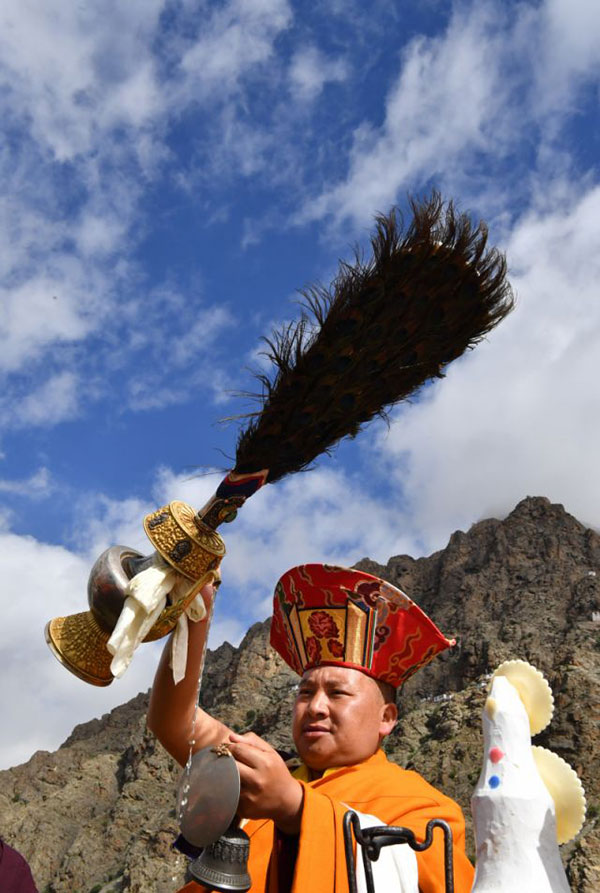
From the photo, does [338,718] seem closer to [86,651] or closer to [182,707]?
[182,707]

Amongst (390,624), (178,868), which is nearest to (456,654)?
(178,868)

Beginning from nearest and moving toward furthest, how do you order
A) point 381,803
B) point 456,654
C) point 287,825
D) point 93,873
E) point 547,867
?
1. point 547,867
2. point 287,825
3. point 381,803
4. point 93,873
5. point 456,654

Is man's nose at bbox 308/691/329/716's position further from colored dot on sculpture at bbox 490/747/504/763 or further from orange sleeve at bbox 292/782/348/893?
colored dot on sculpture at bbox 490/747/504/763

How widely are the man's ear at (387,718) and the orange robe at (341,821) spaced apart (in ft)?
0.32

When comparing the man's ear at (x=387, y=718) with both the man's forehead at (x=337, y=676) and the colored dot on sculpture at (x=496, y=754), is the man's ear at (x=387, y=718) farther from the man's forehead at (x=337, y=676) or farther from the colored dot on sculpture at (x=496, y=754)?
the colored dot on sculpture at (x=496, y=754)

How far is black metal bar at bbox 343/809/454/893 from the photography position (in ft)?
5.90

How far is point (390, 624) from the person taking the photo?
130 inches

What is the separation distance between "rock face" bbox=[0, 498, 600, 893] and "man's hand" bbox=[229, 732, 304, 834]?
17.6 m

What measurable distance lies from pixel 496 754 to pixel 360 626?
128 centimetres

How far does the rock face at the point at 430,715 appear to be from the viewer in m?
27.3

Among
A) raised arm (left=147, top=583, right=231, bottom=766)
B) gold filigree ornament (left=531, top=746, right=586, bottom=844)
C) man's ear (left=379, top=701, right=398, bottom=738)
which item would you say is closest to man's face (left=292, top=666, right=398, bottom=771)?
man's ear (left=379, top=701, right=398, bottom=738)

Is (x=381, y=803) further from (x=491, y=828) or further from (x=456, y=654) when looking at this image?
Result: (x=456, y=654)

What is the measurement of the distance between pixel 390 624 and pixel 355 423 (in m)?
1.23

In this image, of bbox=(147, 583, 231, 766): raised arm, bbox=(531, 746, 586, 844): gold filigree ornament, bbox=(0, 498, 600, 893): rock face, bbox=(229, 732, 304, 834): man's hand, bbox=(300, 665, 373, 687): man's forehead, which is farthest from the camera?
bbox=(0, 498, 600, 893): rock face
